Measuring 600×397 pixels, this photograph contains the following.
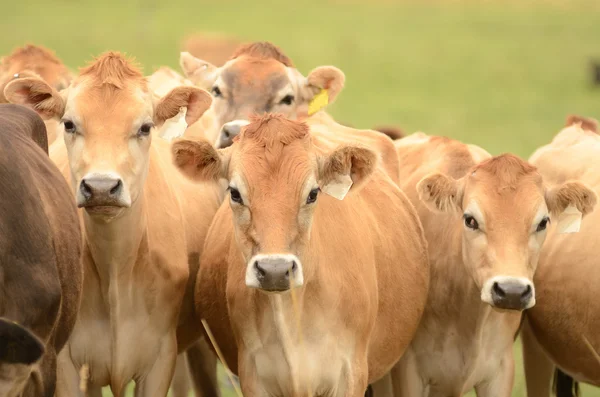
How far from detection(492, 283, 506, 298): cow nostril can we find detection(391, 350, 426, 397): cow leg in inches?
42.0

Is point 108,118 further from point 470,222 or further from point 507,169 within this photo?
point 507,169

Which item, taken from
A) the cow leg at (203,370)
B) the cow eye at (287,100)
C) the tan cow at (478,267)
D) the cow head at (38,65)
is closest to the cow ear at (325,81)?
the cow eye at (287,100)

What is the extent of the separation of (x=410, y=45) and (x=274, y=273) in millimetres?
26873

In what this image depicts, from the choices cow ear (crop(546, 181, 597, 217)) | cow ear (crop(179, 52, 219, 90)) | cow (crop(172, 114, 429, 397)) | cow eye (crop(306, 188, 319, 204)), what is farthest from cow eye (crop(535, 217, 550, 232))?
cow ear (crop(179, 52, 219, 90))

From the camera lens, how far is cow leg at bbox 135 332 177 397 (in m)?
7.26

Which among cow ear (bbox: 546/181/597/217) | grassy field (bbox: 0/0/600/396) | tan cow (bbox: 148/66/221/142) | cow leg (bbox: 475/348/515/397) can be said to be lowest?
grassy field (bbox: 0/0/600/396)

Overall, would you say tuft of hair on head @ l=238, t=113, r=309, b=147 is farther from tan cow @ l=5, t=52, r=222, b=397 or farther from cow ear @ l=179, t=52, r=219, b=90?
cow ear @ l=179, t=52, r=219, b=90

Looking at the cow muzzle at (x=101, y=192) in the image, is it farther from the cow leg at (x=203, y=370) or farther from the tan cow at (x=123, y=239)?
the cow leg at (x=203, y=370)

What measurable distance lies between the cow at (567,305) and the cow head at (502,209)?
27 cm

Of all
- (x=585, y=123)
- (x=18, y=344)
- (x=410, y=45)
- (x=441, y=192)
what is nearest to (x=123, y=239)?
(x=441, y=192)

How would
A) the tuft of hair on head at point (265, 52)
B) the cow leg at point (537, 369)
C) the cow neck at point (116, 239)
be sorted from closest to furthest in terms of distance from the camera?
the cow neck at point (116, 239) < the cow leg at point (537, 369) < the tuft of hair on head at point (265, 52)

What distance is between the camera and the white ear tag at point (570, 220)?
736cm

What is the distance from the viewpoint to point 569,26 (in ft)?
109

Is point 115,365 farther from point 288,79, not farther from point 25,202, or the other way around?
point 288,79
